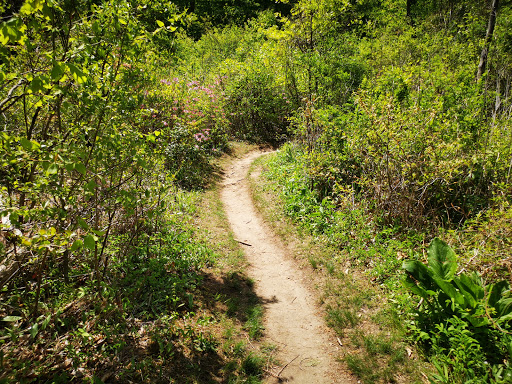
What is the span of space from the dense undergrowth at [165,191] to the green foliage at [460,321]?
0.02 metres

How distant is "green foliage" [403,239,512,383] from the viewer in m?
3.25

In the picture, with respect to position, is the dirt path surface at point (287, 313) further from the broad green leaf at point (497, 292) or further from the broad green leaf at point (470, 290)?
the broad green leaf at point (497, 292)

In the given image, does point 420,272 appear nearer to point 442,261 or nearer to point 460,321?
point 442,261

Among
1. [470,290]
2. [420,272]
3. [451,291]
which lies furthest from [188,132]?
[470,290]

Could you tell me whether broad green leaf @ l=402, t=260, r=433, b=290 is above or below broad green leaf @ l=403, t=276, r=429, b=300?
above

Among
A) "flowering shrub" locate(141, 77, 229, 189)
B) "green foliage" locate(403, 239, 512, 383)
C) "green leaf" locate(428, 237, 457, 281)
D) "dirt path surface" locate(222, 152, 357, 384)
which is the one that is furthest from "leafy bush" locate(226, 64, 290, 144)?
"green foliage" locate(403, 239, 512, 383)

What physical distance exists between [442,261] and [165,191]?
408 cm

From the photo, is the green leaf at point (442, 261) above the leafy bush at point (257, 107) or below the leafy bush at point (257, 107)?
below

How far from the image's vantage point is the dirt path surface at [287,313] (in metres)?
3.83

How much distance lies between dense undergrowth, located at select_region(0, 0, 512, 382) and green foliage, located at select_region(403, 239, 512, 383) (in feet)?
0.07

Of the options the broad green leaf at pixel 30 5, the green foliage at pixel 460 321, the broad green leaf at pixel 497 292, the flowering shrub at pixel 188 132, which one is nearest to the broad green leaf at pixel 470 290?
the green foliage at pixel 460 321

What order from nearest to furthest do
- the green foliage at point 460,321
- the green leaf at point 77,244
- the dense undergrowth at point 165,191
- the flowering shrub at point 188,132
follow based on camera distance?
the green leaf at point 77,244 → the dense undergrowth at point 165,191 → the green foliage at point 460,321 → the flowering shrub at point 188,132

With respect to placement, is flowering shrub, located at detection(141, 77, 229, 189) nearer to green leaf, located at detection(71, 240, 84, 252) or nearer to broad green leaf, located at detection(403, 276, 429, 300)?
broad green leaf, located at detection(403, 276, 429, 300)

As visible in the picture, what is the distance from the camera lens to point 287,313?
16.0 ft
